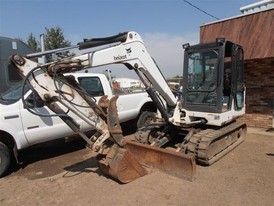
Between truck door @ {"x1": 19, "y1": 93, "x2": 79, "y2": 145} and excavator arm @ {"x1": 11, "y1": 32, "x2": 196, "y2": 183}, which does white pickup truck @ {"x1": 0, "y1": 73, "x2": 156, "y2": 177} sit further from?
excavator arm @ {"x1": 11, "y1": 32, "x2": 196, "y2": 183}

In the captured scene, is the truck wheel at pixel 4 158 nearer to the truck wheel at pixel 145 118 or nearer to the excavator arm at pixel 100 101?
the excavator arm at pixel 100 101

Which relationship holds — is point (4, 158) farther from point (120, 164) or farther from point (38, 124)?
point (120, 164)

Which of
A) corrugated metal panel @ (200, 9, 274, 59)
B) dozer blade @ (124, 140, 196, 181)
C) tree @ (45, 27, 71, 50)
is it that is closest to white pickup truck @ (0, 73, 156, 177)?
dozer blade @ (124, 140, 196, 181)

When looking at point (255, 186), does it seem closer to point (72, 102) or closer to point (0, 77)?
point (72, 102)

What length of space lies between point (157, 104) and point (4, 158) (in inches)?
135

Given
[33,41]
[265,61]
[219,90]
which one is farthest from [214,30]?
[33,41]

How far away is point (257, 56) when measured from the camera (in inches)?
381

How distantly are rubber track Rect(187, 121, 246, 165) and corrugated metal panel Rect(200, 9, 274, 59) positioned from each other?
3183 mm

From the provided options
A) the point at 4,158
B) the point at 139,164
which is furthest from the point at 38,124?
the point at 139,164

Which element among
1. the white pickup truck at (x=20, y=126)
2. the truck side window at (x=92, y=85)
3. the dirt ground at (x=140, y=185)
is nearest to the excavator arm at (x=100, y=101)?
the dirt ground at (x=140, y=185)

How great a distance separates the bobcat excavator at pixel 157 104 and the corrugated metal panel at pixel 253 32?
7.75 ft

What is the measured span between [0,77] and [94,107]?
6470 millimetres

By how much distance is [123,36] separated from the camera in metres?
5.70

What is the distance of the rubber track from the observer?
20.4 ft
